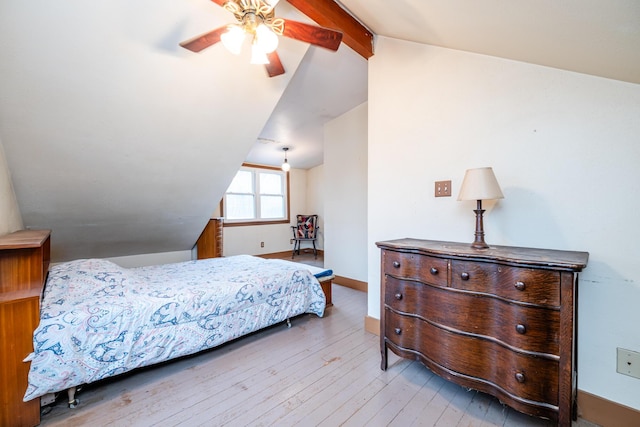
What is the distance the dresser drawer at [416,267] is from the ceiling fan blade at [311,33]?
4.53 ft

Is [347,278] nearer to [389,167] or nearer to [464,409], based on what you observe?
[389,167]

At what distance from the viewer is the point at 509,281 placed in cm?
130

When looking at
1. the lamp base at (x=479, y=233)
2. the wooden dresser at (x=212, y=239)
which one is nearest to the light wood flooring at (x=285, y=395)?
the lamp base at (x=479, y=233)

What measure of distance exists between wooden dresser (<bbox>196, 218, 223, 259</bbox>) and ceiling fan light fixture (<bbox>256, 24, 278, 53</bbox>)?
113 inches

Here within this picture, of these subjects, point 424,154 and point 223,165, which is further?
point 223,165

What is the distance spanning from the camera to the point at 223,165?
294 cm

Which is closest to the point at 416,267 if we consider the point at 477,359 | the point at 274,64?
the point at 477,359

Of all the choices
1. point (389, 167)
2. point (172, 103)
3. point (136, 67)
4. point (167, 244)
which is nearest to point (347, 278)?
point (389, 167)

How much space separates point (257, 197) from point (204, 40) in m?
4.35

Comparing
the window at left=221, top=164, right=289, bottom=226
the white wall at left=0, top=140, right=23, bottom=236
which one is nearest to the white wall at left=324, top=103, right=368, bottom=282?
the window at left=221, top=164, right=289, bottom=226

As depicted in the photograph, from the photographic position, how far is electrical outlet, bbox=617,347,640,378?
132 cm

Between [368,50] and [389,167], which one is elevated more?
[368,50]

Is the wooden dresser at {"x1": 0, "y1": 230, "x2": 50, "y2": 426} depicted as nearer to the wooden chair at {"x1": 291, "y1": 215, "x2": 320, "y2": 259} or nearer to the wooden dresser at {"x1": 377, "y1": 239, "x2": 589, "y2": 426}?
the wooden dresser at {"x1": 377, "y1": 239, "x2": 589, "y2": 426}

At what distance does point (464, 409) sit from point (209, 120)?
2829mm
